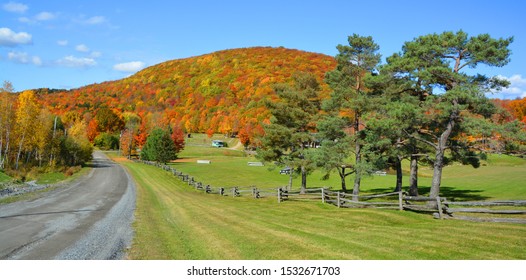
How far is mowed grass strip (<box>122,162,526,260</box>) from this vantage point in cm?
1205

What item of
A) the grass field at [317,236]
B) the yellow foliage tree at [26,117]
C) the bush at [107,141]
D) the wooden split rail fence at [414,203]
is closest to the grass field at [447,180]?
the wooden split rail fence at [414,203]

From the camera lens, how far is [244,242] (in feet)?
45.9

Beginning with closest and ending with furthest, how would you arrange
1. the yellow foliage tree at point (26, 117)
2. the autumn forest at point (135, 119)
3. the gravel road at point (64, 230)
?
the gravel road at point (64, 230) → the autumn forest at point (135, 119) → the yellow foliage tree at point (26, 117)

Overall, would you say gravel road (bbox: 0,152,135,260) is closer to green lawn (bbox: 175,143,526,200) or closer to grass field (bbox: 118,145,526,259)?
grass field (bbox: 118,145,526,259)

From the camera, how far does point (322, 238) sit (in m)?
14.5

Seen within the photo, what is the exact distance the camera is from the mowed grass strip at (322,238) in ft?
39.5

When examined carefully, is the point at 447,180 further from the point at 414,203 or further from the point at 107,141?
the point at 107,141

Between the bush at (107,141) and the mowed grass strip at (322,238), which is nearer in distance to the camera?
the mowed grass strip at (322,238)

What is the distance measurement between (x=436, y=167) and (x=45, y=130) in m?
59.3

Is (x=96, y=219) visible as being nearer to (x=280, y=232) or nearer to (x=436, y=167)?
(x=280, y=232)

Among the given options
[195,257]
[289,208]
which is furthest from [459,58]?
[195,257]

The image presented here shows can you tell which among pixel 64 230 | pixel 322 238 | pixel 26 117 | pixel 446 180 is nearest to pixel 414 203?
pixel 322 238

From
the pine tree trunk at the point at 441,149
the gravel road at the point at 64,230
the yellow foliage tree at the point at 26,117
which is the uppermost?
the yellow foliage tree at the point at 26,117

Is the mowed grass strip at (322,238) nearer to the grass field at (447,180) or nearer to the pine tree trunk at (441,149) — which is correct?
the pine tree trunk at (441,149)
